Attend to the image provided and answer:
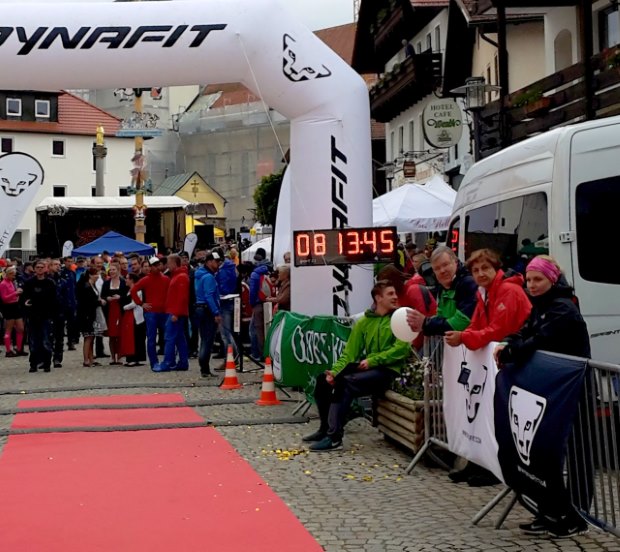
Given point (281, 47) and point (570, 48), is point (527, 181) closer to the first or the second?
point (281, 47)

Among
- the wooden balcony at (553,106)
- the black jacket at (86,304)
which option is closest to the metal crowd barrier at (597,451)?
the wooden balcony at (553,106)

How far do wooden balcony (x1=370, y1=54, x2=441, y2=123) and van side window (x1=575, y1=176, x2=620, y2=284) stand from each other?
24.2 metres

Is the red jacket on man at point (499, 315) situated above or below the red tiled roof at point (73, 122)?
below

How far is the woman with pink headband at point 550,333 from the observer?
6363 millimetres

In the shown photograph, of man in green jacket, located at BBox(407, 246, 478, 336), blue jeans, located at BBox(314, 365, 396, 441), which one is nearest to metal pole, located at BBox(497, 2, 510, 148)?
blue jeans, located at BBox(314, 365, 396, 441)

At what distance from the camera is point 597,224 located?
31.3 ft

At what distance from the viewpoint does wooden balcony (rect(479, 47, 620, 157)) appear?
17578 millimetres

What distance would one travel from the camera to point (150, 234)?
54375 millimetres

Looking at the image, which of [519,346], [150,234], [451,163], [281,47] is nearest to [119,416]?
[281,47]

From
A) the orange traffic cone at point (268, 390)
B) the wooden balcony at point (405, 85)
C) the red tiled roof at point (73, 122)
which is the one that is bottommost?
the orange traffic cone at point (268, 390)

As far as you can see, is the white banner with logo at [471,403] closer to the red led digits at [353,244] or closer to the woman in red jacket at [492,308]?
the woman in red jacket at [492,308]

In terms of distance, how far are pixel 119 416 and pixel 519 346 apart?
23.3ft

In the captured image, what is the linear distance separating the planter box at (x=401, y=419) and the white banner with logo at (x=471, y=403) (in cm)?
71

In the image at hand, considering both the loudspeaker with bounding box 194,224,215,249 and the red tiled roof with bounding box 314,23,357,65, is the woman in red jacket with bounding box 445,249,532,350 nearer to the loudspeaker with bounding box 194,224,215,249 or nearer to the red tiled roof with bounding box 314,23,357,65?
the loudspeaker with bounding box 194,224,215,249
